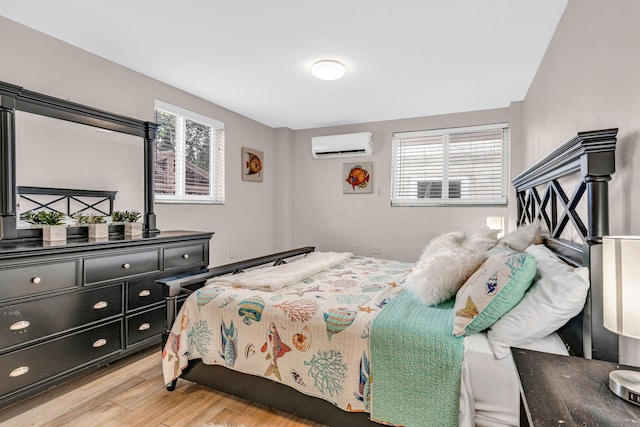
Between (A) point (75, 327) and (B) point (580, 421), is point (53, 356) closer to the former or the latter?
(A) point (75, 327)

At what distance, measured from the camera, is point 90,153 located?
2641 millimetres

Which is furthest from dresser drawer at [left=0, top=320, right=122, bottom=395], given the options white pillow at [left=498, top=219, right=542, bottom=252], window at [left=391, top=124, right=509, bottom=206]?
window at [left=391, top=124, right=509, bottom=206]

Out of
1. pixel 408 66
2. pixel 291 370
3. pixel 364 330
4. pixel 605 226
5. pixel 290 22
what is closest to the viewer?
pixel 605 226

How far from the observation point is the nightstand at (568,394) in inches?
29.1

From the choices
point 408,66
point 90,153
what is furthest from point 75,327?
point 408,66

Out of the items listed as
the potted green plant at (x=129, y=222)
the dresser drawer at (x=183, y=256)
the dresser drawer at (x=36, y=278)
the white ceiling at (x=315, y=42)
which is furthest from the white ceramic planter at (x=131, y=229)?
the white ceiling at (x=315, y=42)

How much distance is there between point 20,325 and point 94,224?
2.59 ft

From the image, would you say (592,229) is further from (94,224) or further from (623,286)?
(94,224)

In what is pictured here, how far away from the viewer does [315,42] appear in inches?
96.4

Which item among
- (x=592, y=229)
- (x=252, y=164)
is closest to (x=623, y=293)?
(x=592, y=229)

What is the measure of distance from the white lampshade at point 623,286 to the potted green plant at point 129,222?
283cm

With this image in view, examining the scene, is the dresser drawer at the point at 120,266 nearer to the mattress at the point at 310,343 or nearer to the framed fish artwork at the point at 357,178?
the mattress at the point at 310,343

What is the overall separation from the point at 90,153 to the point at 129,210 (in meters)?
0.56

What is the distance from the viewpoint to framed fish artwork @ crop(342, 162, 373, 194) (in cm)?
463
